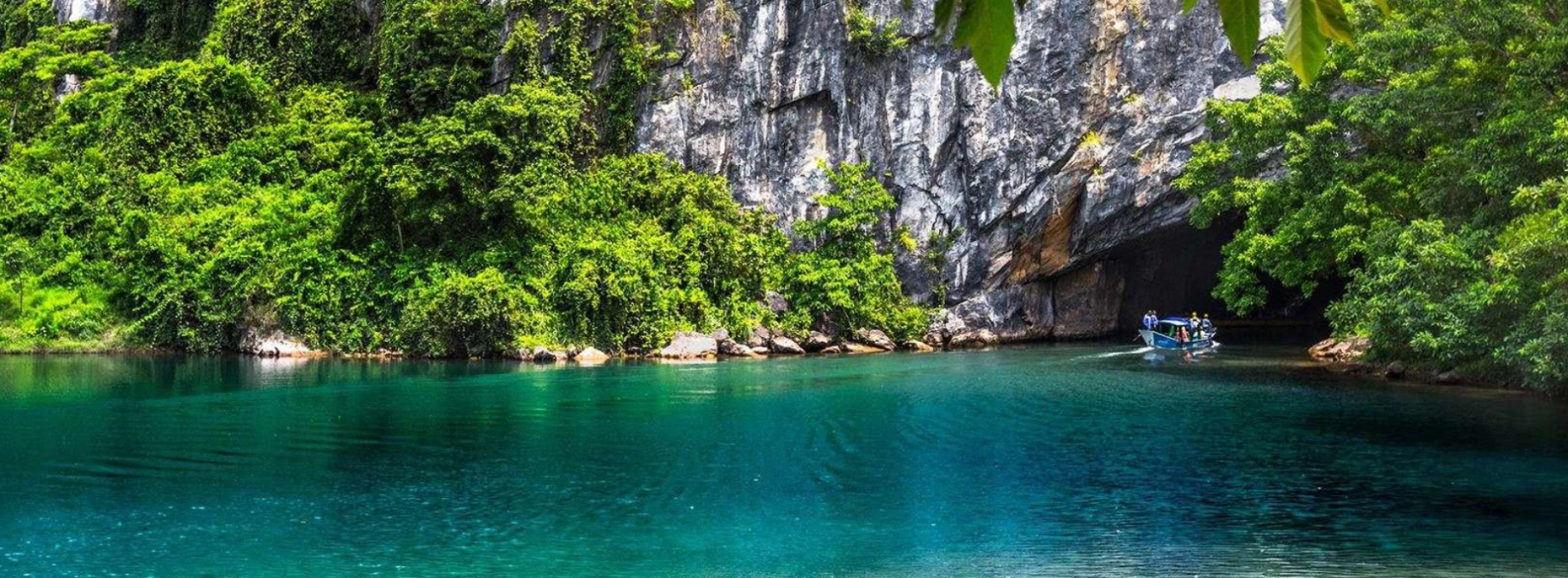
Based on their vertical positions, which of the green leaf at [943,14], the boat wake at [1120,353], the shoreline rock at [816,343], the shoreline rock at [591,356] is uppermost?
the green leaf at [943,14]

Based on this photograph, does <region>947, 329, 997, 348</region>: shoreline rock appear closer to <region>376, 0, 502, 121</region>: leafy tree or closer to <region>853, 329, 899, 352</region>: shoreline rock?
<region>853, 329, 899, 352</region>: shoreline rock

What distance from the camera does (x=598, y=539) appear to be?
36.2 ft

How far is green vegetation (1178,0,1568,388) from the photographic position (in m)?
18.6

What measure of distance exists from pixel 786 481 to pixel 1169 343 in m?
22.7

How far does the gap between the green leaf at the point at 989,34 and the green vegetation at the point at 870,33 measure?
36821 millimetres

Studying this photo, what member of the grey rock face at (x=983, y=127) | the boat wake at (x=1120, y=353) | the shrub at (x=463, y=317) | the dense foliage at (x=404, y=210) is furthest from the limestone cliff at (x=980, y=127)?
the shrub at (x=463, y=317)

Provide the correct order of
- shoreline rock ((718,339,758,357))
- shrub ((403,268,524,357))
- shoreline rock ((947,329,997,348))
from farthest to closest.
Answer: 1. shoreline rock ((947,329,997,348))
2. shoreline rock ((718,339,758,357))
3. shrub ((403,268,524,357))

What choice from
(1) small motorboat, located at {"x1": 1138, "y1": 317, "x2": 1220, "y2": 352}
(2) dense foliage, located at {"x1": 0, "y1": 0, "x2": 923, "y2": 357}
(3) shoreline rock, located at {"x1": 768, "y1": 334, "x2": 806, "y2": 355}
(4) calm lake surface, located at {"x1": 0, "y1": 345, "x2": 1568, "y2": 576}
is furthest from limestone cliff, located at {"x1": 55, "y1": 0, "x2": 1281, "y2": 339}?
(4) calm lake surface, located at {"x1": 0, "y1": 345, "x2": 1568, "y2": 576}

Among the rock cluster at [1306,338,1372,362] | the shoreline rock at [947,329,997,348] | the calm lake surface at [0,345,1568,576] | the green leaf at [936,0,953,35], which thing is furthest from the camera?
the shoreline rock at [947,329,997,348]

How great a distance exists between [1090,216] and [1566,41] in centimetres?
1831

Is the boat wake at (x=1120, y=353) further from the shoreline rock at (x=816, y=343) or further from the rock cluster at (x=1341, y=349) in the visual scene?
the shoreline rock at (x=816, y=343)

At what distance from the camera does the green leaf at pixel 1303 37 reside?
1354 mm

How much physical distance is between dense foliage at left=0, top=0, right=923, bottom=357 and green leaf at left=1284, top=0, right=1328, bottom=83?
32069mm

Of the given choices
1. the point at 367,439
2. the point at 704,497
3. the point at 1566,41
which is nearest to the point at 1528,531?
the point at 704,497
